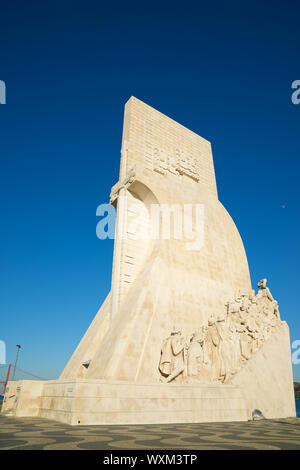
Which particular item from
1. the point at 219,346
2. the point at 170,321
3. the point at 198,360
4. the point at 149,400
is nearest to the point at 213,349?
the point at 219,346

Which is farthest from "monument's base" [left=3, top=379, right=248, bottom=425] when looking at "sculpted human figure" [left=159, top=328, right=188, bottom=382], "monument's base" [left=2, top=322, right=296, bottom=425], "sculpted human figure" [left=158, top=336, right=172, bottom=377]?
"sculpted human figure" [left=158, top=336, right=172, bottom=377]

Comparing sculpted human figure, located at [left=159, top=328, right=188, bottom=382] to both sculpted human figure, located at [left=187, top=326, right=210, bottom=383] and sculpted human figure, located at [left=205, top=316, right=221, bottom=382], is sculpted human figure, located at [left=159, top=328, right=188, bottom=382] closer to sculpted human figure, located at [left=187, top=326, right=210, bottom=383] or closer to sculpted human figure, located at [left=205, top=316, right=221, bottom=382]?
sculpted human figure, located at [left=187, top=326, right=210, bottom=383]

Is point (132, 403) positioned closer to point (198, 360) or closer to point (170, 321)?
point (198, 360)

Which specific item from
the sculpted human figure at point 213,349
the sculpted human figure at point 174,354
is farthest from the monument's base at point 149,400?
the sculpted human figure at point 174,354

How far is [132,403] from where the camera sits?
604cm

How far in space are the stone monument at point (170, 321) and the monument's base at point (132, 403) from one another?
0.7 inches

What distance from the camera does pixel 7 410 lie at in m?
7.54

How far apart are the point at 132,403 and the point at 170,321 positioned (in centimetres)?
335

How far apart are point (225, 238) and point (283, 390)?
572cm

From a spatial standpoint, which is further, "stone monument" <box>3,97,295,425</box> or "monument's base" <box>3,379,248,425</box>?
"stone monument" <box>3,97,295,425</box>

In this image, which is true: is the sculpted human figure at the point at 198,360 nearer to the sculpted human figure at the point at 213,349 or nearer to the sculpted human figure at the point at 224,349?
the sculpted human figure at the point at 213,349

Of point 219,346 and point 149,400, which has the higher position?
point 219,346

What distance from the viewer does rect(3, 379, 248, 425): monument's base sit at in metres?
5.60

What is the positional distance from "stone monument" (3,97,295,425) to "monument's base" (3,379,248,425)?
2cm
